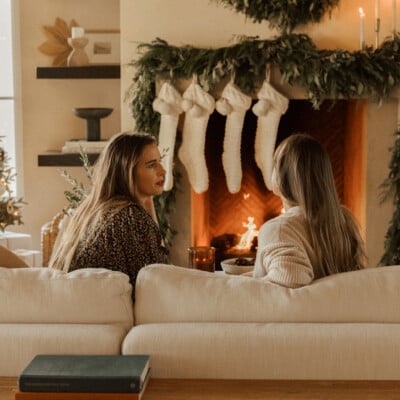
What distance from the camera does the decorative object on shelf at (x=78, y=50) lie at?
17.9 ft

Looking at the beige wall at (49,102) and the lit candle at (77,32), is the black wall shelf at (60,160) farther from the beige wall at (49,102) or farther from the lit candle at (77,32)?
the lit candle at (77,32)

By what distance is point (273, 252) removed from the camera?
2205 mm

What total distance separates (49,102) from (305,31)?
1991mm

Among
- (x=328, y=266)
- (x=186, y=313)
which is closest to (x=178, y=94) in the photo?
(x=328, y=266)

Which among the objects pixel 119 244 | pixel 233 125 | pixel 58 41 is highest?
pixel 58 41

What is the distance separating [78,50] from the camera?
554cm

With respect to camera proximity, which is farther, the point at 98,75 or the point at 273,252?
the point at 98,75

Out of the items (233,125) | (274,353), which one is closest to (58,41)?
(233,125)

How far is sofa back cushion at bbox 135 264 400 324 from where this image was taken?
203 cm

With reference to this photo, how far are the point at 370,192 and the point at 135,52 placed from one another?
5.77 feet

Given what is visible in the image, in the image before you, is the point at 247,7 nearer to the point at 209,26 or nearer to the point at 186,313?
the point at 209,26

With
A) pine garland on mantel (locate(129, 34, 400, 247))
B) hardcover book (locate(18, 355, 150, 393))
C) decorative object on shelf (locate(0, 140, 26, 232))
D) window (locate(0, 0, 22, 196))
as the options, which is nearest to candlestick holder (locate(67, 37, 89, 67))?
window (locate(0, 0, 22, 196))

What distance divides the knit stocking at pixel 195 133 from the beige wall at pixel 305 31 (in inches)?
13.6

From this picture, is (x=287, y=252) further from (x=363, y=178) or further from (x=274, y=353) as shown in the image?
(x=363, y=178)
